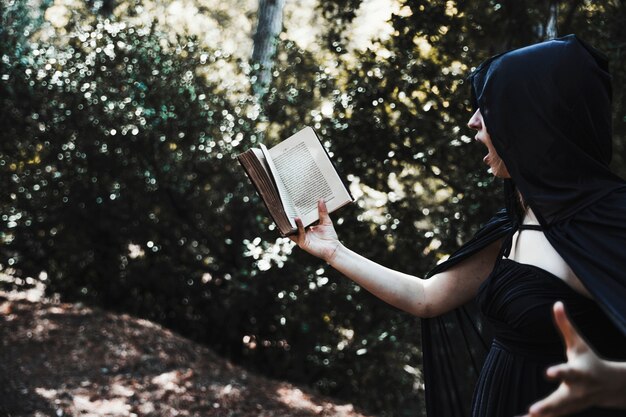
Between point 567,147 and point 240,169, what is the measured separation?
5.11 meters

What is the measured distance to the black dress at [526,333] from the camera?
2086mm

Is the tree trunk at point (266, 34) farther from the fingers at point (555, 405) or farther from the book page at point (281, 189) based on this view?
the fingers at point (555, 405)

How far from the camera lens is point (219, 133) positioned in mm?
7152

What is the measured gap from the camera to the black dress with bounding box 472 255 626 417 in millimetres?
2086

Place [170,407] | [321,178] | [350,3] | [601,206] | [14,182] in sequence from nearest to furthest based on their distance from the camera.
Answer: [601,206] < [321,178] < [350,3] < [170,407] < [14,182]

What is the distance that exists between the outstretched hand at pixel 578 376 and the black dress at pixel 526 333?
566 millimetres

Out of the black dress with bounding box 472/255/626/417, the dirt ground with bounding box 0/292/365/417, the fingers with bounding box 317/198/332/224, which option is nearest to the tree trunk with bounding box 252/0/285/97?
the dirt ground with bounding box 0/292/365/417

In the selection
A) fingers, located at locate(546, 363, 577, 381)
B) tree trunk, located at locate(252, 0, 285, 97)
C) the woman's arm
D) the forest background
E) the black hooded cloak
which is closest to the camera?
fingers, located at locate(546, 363, 577, 381)

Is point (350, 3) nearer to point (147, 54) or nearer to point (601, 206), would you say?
point (147, 54)

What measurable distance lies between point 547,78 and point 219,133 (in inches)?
208

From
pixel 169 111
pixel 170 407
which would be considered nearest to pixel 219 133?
pixel 169 111

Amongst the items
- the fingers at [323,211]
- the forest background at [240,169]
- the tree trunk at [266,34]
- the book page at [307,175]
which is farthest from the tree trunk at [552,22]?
the tree trunk at [266,34]

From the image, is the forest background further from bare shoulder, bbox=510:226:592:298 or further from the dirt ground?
bare shoulder, bbox=510:226:592:298

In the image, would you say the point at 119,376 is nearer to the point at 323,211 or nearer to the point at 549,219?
the point at 323,211
